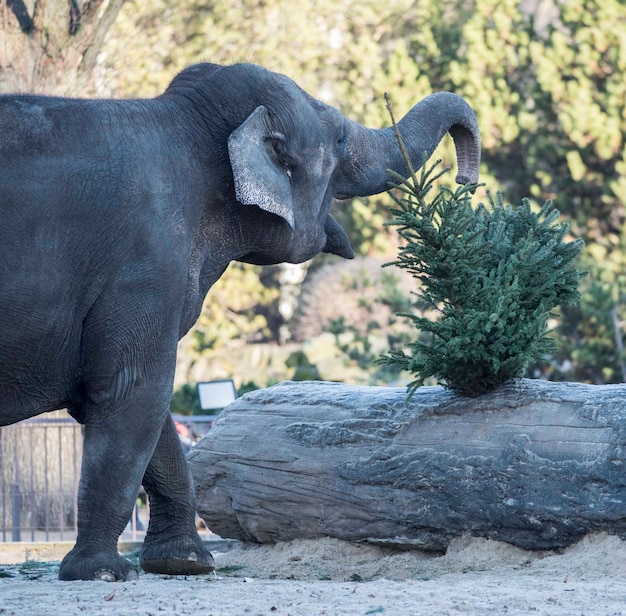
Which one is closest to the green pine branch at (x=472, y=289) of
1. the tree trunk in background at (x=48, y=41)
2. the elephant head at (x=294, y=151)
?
the elephant head at (x=294, y=151)

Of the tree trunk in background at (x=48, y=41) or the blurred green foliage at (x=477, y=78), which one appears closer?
the tree trunk in background at (x=48, y=41)

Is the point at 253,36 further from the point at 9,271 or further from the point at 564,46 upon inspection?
the point at 9,271

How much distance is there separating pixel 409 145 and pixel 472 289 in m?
0.96

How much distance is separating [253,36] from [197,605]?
17.5 m

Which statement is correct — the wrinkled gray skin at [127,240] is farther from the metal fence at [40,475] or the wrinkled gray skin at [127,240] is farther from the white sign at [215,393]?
the metal fence at [40,475]

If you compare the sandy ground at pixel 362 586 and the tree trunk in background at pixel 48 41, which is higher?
the tree trunk in background at pixel 48 41

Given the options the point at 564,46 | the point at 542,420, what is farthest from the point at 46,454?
the point at 564,46

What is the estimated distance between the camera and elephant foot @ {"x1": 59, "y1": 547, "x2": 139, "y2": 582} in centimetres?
563

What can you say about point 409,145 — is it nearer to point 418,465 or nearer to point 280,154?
point 280,154

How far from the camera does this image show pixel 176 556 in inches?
245

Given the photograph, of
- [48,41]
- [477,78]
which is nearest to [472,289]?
[48,41]

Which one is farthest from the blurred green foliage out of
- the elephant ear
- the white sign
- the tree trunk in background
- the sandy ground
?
the sandy ground

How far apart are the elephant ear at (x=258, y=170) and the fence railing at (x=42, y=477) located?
497 centimetres

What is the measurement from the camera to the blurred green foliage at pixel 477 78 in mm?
20578
